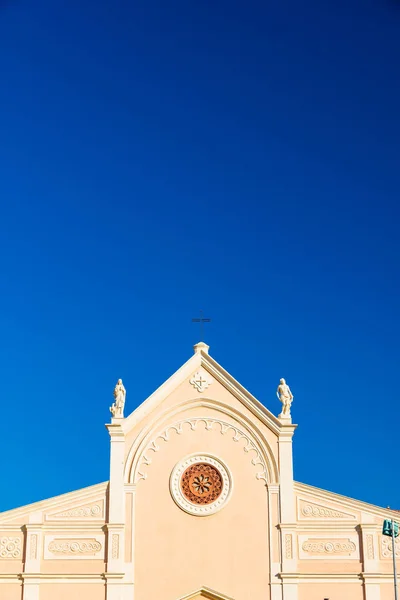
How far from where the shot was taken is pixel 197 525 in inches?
1184

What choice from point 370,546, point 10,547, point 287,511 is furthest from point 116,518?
point 370,546

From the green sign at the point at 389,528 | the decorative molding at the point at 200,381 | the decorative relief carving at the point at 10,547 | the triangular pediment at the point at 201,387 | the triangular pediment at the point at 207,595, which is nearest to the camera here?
the green sign at the point at 389,528

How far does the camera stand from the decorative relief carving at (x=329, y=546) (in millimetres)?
29875

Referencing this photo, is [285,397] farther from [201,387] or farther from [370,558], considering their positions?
[370,558]

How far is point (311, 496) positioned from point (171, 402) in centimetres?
575

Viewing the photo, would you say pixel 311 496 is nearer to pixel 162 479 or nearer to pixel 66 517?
pixel 162 479

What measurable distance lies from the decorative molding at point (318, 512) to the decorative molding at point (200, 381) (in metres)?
5.17

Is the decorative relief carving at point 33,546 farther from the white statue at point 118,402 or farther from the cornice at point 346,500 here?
the cornice at point 346,500

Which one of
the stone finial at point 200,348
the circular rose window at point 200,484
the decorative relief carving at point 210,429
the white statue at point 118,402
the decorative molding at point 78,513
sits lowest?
the decorative molding at point 78,513

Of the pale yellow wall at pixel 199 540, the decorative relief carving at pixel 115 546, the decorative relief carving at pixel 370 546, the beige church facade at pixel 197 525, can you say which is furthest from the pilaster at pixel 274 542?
the decorative relief carving at pixel 115 546

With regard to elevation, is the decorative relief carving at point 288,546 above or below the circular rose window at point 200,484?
below

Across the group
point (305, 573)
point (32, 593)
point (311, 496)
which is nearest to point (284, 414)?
point (311, 496)

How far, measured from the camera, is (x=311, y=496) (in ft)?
100

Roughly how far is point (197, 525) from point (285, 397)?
17.5ft
